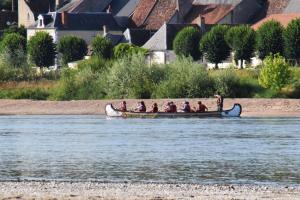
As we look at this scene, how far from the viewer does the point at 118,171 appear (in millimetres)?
38594

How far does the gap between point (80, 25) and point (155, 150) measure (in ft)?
283

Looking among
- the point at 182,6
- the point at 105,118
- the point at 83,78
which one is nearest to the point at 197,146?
the point at 105,118

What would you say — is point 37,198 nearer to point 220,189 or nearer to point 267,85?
point 220,189

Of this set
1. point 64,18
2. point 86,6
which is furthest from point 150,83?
point 86,6

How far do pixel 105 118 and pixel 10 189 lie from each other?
42.1 meters

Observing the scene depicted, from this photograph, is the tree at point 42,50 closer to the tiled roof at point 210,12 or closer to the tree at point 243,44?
the tiled roof at point 210,12

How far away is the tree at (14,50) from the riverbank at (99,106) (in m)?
17.1

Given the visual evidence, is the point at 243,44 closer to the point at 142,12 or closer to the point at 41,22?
the point at 142,12

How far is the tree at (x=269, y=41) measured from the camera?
9944cm

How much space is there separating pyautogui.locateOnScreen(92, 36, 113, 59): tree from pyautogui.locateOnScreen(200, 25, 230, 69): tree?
41.0ft

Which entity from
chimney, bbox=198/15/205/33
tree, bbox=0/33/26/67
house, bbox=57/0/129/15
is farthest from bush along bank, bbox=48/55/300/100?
house, bbox=57/0/129/15

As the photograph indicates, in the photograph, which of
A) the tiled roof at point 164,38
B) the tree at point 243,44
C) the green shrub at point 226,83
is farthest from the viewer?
the tiled roof at point 164,38

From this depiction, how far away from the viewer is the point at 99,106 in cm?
8300

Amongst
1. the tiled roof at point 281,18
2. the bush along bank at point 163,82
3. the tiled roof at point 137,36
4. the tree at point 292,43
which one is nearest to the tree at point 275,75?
the bush along bank at point 163,82
